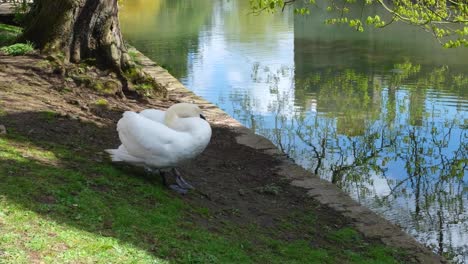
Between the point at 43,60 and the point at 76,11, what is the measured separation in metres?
1.09

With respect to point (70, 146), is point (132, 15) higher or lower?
higher

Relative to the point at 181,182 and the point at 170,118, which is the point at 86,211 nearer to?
the point at 170,118

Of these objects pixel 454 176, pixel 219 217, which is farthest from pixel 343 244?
pixel 454 176

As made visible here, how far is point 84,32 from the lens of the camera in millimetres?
11961

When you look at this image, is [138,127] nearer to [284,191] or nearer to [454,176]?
[284,191]

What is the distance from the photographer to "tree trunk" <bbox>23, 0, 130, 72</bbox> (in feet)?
38.8

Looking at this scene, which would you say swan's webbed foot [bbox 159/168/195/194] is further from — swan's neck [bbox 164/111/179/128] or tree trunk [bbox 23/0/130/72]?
tree trunk [bbox 23/0/130/72]

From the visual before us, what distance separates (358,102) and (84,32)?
738 centimetres

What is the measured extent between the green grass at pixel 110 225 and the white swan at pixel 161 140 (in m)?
0.28

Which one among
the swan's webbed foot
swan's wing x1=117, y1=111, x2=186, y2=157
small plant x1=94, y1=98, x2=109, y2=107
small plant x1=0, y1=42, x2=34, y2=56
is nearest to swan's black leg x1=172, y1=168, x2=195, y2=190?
the swan's webbed foot

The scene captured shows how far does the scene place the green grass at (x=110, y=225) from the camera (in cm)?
455

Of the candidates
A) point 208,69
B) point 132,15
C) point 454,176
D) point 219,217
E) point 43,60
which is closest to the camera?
point 219,217

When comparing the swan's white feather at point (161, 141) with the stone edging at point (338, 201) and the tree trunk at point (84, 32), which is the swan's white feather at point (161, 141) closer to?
the stone edging at point (338, 201)

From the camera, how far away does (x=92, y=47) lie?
475 inches
